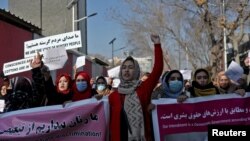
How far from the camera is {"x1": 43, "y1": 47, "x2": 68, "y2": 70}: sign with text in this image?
800 centimetres

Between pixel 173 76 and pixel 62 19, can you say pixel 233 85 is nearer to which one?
pixel 173 76

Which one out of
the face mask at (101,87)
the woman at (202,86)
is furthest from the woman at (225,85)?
the face mask at (101,87)

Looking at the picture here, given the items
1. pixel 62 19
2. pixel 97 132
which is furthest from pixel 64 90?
pixel 62 19

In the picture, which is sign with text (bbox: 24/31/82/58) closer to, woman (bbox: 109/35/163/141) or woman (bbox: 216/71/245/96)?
woman (bbox: 216/71/245/96)

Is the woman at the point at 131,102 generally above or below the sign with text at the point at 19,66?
below

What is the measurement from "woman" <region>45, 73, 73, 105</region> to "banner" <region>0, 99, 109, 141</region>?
0.44ft

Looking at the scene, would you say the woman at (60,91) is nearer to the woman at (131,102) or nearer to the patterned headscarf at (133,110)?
the woman at (131,102)

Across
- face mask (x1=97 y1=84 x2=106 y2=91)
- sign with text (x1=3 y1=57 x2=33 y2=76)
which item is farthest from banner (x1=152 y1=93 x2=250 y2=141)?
sign with text (x1=3 y1=57 x2=33 y2=76)

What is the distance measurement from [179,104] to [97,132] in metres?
1.07

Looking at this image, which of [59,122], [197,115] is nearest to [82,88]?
[59,122]

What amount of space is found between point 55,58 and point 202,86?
2549 millimetres

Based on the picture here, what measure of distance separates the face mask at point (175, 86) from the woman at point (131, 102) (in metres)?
0.47

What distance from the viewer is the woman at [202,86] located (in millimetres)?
6555

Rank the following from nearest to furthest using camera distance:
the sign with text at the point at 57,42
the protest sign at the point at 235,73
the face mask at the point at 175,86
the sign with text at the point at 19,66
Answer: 1. the face mask at the point at 175,86
2. the protest sign at the point at 235,73
3. the sign with text at the point at 57,42
4. the sign with text at the point at 19,66
